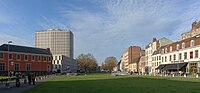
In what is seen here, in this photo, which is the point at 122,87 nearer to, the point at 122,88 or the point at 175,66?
the point at 122,88

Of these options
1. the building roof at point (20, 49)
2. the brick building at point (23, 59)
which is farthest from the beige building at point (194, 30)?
the building roof at point (20, 49)

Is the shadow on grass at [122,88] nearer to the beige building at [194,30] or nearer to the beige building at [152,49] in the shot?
the beige building at [194,30]

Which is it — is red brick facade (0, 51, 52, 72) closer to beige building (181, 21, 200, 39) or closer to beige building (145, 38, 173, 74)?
beige building (145, 38, 173, 74)

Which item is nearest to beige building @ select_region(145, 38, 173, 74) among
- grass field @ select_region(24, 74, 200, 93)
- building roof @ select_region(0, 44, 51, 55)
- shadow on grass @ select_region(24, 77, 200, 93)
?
building roof @ select_region(0, 44, 51, 55)

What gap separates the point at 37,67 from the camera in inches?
→ 3639

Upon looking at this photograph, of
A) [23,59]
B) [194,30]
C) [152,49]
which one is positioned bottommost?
[23,59]

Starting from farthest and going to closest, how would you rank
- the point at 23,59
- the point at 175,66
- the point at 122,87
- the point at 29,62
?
1. the point at 29,62
2. the point at 23,59
3. the point at 175,66
4. the point at 122,87

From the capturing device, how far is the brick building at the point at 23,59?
8031 centimetres

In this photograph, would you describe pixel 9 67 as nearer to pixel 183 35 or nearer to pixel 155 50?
pixel 155 50

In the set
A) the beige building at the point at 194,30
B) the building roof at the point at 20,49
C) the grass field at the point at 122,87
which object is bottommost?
the grass field at the point at 122,87

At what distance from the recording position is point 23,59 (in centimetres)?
8681

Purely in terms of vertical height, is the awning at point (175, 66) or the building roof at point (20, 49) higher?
the building roof at point (20, 49)

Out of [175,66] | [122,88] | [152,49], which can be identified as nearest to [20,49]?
[175,66]

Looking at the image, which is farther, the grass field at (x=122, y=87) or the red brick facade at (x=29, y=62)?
the red brick facade at (x=29, y=62)
